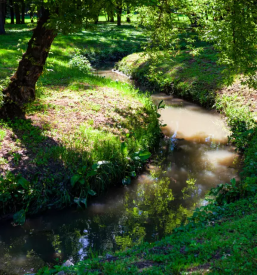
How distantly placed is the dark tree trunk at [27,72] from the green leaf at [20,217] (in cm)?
312

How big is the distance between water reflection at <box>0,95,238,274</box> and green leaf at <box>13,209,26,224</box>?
0.39 feet

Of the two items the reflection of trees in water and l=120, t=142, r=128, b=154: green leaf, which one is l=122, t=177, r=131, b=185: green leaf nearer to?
the reflection of trees in water

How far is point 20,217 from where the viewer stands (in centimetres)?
597

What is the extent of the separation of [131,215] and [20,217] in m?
2.19

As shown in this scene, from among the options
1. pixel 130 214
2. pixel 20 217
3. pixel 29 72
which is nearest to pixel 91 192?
pixel 130 214

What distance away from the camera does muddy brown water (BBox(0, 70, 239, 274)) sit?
210 inches

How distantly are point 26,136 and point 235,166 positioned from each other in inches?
217

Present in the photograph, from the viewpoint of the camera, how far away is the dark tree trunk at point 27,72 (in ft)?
26.4

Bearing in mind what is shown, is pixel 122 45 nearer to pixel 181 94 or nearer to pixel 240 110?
pixel 181 94

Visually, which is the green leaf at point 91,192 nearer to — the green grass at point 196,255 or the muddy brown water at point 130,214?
the muddy brown water at point 130,214

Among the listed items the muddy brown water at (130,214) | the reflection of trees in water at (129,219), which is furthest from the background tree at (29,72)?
the reflection of trees in water at (129,219)

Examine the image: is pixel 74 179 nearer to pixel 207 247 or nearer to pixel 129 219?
pixel 129 219

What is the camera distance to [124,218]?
6.31 meters

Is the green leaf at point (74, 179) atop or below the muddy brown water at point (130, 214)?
atop
